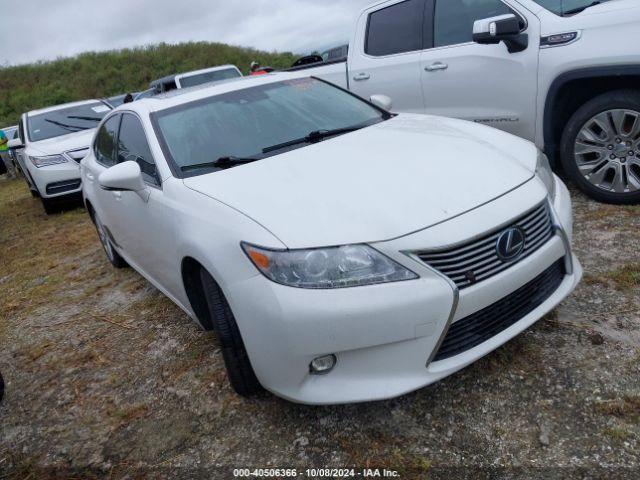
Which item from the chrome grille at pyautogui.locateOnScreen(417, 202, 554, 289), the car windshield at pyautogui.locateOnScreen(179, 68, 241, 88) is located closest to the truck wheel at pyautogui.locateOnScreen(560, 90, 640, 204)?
the chrome grille at pyautogui.locateOnScreen(417, 202, 554, 289)

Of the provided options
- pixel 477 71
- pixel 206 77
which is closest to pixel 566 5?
pixel 477 71

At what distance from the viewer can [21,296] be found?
468 cm

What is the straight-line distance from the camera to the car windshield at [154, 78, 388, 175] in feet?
9.29

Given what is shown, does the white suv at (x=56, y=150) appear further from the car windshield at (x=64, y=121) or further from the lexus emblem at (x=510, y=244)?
the lexus emblem at (x=510, y=244)

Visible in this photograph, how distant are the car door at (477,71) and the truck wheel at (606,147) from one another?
1.34 feet

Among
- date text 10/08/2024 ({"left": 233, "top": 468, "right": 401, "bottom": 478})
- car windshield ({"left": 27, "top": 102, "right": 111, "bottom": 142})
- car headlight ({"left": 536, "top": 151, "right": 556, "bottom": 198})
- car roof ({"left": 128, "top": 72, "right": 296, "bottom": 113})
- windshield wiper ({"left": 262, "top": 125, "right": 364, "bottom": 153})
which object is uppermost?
car roof ({"left": 128, "top": 72, "right": 296, "bottom": 113})

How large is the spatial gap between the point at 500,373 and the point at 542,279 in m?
0.48

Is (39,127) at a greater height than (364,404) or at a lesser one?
greater

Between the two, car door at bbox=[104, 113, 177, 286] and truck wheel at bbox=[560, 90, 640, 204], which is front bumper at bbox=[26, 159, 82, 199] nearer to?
car door at bbox=[104, 113, 177, 286]

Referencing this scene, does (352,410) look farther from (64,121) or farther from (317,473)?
(64,121)

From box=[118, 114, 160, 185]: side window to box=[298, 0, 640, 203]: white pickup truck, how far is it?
100 inches

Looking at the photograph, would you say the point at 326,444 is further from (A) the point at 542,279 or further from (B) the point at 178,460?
(A) the point at 542,279

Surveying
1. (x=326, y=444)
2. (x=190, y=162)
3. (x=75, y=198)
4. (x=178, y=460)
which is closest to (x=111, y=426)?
(x=178, y=460)

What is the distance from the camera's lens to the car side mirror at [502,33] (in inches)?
146
